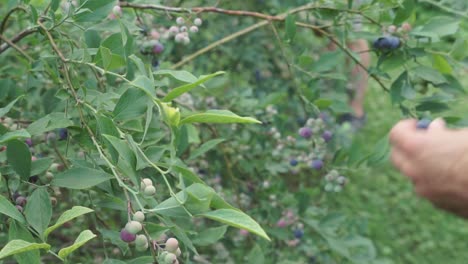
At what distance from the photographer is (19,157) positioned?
77cm

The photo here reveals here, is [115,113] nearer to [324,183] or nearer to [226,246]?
[324,183]

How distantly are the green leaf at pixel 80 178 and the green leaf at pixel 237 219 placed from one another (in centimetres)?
17

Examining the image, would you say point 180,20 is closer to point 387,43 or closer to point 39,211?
point 387,43

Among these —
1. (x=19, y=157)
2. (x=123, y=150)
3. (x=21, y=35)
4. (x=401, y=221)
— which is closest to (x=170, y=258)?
(x=123, y=150)

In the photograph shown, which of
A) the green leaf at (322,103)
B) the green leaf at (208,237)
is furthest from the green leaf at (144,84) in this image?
the green leaf at (322,103)

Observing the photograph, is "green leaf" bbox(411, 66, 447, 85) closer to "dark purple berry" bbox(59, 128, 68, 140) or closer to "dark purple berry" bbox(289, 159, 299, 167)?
"dark purple berry" bbox(289, 159, 299, 167)

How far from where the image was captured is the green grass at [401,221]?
11.3 ft

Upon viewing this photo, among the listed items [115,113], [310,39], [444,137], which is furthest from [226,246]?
[310,39]

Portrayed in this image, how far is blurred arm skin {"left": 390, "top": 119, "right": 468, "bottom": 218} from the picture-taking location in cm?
148

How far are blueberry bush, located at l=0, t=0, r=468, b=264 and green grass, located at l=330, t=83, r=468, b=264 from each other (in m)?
1.60

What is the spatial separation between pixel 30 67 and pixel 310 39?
183cm

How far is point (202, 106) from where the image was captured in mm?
1619

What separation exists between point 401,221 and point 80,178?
3203mm

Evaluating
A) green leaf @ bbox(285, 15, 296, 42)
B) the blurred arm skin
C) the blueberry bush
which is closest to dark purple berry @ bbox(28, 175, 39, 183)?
the blueberry bush
